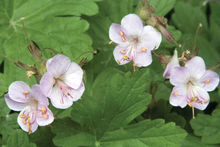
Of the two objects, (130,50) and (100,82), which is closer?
(130,50)

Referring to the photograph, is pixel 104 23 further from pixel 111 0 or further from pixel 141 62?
pixel 141 62

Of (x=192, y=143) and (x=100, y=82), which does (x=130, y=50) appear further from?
(x=192, y=143)

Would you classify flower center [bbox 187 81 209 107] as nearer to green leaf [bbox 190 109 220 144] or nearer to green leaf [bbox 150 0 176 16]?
green leaf [bbox 190 109 220 144]

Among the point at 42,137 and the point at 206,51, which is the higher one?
the point at 206,51

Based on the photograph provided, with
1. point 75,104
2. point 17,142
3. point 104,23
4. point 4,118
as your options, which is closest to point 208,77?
point 75,104

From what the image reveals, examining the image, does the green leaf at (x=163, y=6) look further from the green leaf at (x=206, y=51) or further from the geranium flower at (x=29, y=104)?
the geranium flower at (x=29, y=104)

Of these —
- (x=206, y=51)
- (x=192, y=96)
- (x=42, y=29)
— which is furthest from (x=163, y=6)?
(x=42, y=29)

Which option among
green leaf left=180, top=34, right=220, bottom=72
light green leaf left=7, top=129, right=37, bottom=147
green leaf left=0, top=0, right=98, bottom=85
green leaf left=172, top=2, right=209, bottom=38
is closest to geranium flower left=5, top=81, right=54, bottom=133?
light green leaf left=7, top=129, right=37, bottom=147

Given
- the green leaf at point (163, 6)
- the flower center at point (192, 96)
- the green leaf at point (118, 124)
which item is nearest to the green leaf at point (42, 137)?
the green leaf at point (118, 124)
